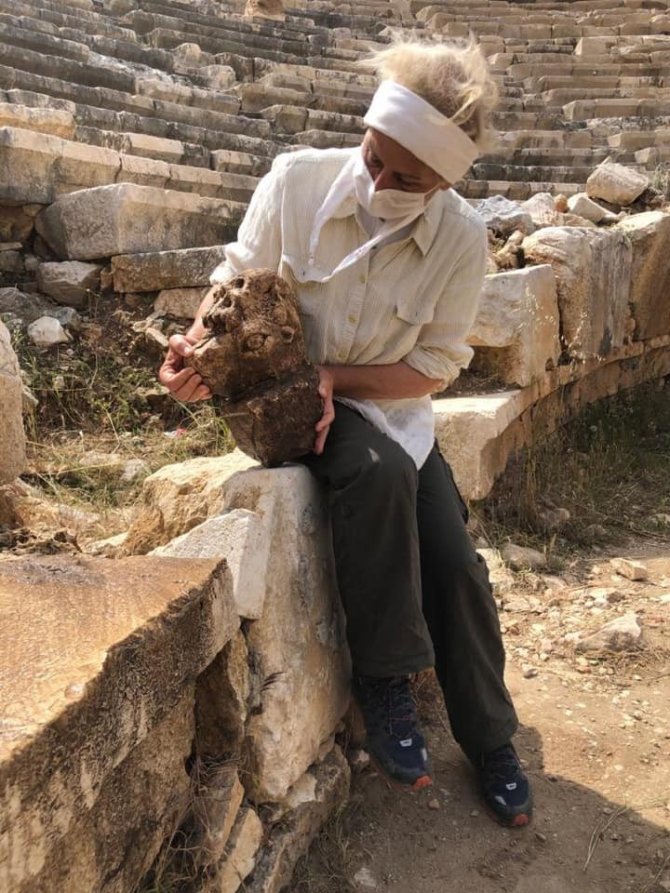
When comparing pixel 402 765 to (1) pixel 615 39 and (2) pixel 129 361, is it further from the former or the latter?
(1) pixel 615 39

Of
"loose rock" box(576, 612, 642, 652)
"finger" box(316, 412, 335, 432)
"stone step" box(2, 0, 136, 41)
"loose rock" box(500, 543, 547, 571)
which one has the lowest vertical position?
"loose rock" box(500, 543, 547, 571)

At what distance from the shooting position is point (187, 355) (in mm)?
2029

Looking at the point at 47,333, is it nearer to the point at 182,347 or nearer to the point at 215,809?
the point at 182,347

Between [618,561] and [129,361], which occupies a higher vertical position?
[129,361]

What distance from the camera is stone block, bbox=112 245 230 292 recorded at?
171 inches

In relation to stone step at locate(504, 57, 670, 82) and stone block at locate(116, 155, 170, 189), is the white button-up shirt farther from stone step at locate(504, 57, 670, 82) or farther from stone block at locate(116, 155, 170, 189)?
stone step at locate(504, 57, 670, 82)

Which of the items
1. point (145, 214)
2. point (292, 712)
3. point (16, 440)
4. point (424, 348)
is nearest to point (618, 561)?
point (424, 348)

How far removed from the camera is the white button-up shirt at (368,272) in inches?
80.9

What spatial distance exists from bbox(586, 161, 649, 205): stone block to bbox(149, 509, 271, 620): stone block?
18.6 feet

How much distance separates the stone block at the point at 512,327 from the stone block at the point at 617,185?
252 cm

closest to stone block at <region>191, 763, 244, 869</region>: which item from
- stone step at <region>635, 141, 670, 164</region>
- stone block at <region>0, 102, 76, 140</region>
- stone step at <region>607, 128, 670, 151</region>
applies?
stone block at <region>0, 102, 76, 140</region>

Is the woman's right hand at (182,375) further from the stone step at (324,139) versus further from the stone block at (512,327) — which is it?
the stone step at (324,139)

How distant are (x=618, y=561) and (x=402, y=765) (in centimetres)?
210

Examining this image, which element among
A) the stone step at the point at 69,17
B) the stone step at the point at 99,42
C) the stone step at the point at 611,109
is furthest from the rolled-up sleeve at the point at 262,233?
the stone step at the point at 611,109
